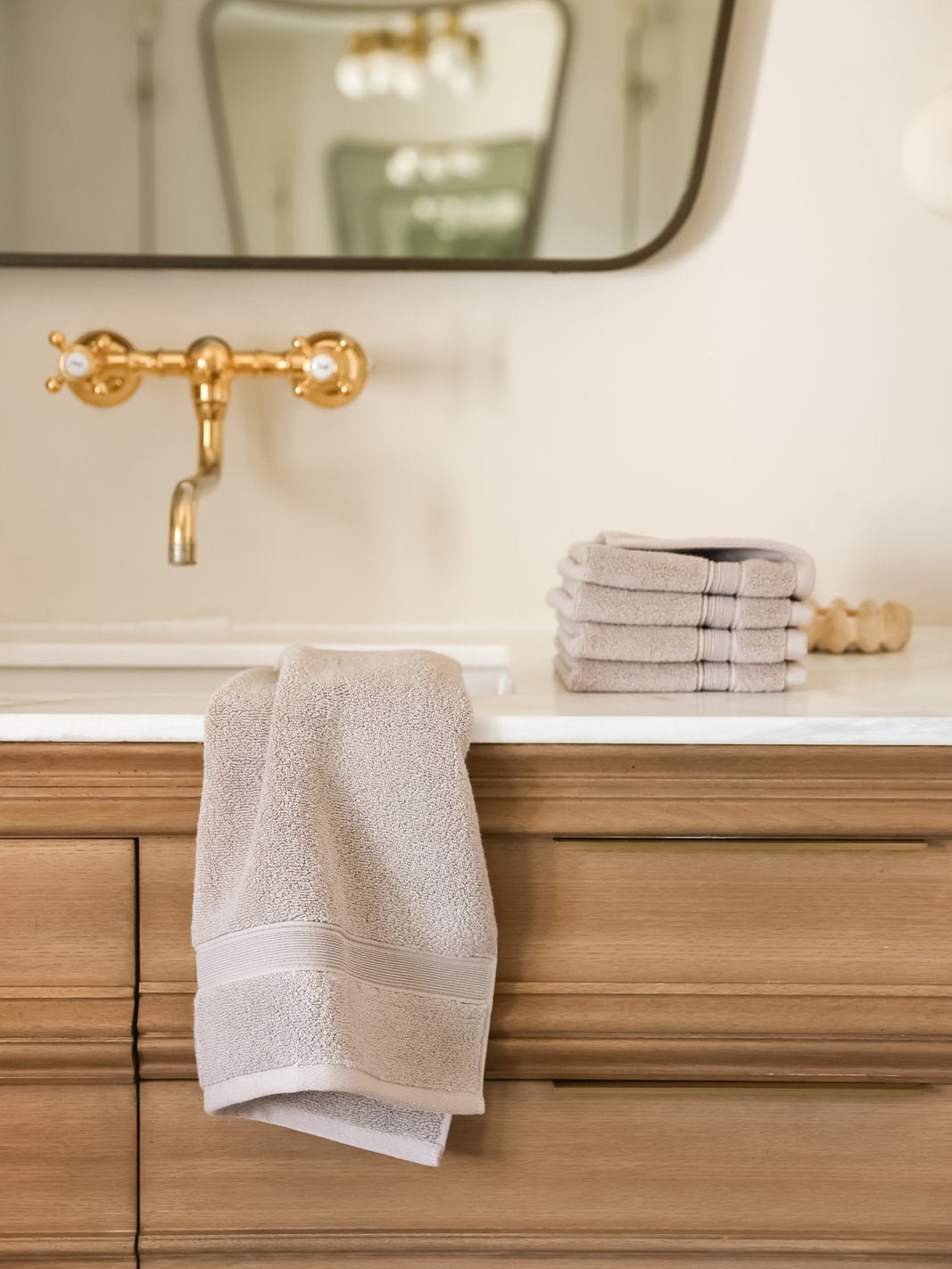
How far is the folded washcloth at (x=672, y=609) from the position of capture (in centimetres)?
100

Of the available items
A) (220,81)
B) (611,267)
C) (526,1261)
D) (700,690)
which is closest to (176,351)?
(220,81)

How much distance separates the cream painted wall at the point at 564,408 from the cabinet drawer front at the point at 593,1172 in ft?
2.14

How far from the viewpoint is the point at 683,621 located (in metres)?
1.00

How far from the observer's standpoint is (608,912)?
91cm

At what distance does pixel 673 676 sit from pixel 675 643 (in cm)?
3

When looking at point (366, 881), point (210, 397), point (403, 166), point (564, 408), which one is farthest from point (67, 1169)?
point (403, 166)

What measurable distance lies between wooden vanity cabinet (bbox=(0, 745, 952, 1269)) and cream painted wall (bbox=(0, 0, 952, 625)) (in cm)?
56

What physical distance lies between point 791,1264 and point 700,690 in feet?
1.44

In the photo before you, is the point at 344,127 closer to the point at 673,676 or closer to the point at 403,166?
the point at 403,166

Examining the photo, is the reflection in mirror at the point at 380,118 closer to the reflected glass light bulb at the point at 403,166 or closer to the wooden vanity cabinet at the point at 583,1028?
the reflected glass light bulb at the point at 403,166

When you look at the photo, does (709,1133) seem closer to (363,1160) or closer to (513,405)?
(363,1160)

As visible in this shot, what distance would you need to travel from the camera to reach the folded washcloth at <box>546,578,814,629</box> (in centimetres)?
100

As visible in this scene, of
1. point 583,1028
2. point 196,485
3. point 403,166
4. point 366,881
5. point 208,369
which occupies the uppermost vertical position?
point 403,166

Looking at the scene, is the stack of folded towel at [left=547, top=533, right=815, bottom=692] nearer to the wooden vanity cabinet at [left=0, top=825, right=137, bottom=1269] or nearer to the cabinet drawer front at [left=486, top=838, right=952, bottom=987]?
the cabinet drawer front at [left=486, top=838, right=952, bottom=987]
